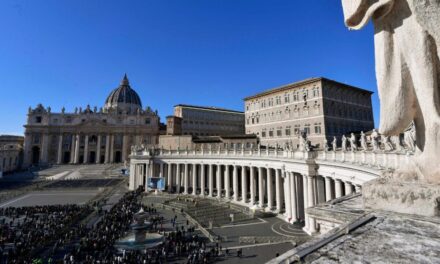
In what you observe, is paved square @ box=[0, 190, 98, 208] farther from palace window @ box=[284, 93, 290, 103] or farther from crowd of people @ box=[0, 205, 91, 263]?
palace window @ box=[284, 93, 290, 103]

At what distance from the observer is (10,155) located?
88.2 metres

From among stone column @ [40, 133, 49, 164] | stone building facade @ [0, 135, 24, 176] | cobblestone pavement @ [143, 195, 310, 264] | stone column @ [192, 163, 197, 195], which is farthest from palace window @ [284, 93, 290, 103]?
stone column @ [40, 133, 49, 164]

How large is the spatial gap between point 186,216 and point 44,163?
9077cm

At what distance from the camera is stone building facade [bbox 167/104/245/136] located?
294ft

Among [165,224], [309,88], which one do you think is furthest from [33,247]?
[309,88]

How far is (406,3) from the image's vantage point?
15.0ft

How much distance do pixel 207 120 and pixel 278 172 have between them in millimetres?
63637

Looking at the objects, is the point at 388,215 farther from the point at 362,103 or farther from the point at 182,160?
the point at 362,103

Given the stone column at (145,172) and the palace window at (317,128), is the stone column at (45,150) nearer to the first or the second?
the stone column at (145,172)

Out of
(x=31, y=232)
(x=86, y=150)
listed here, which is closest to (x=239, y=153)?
(x=31, y=232)

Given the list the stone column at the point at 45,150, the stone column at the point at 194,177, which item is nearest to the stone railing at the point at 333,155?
the stone column at the point at 194,177

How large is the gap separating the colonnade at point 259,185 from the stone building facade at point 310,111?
40.8 feet

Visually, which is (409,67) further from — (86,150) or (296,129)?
(86,150)

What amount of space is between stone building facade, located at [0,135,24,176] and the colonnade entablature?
53.5 m
